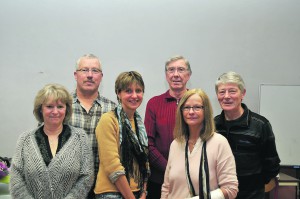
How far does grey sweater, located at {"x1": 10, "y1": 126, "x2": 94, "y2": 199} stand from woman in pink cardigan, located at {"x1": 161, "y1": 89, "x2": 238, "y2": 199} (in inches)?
21.3

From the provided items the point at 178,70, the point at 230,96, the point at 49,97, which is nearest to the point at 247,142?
the point at 230,96

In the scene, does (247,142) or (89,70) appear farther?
(89,70)

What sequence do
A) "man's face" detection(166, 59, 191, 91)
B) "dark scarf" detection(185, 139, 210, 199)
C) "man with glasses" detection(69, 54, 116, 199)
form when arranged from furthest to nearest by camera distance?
"man's face" detection(166, 59, 191, 91), "man with glasses" detection(69, 54, 116, 199), "dark scarf" detection(185, 139, 210, 199)

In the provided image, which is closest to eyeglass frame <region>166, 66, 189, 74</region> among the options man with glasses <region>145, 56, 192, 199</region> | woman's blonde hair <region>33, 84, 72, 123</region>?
man with glasses <region>145, 56, 192, 199</region>

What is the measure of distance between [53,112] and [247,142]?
1.33 metres

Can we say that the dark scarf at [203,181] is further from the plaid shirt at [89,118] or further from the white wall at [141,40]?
the white wall at [141,40]

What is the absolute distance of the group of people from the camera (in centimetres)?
182

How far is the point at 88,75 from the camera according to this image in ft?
7.66

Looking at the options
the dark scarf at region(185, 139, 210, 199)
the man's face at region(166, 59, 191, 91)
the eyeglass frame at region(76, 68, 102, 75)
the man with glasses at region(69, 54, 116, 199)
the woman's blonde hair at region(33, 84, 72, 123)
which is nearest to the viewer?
the dark scarf at region(185, 139, 210, 199)

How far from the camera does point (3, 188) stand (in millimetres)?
2551

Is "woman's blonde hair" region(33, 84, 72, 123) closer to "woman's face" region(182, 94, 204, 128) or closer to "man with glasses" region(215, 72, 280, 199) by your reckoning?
"woman's face" region(182, 94, 204, 128)

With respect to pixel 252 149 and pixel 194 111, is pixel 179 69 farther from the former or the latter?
pixel 252 149

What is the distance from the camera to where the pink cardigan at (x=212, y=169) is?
1766 mm

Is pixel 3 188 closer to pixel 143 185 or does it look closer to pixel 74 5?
pixel 143 185
